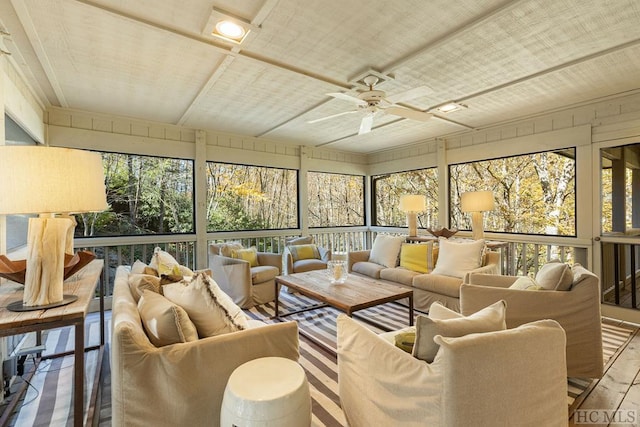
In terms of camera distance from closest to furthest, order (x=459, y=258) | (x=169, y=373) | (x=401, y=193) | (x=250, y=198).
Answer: (x=169, y=373)
(x=459, y=258)
(x=250, y=198)
(x=401, y=193)

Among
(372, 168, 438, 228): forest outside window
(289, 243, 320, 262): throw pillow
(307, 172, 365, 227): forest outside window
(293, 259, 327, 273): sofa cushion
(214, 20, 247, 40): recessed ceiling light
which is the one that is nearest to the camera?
(214, 20, 247, 40): recessed ceiling light

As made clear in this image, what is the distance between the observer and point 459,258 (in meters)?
3.74

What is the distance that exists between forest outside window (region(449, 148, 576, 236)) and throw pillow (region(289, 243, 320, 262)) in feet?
8.26

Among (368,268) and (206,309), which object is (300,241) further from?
(206,309)

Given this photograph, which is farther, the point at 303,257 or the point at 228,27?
the point at 303,257

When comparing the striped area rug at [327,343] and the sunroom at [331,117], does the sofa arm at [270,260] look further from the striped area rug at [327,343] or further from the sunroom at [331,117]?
the sunroom at [331,117]

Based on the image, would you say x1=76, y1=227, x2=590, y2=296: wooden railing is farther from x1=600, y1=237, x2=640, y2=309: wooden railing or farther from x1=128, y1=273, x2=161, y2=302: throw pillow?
x1=128, y1=273, x2=161, y2=302: throw pillow

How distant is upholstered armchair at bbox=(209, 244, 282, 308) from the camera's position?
13.0 feet

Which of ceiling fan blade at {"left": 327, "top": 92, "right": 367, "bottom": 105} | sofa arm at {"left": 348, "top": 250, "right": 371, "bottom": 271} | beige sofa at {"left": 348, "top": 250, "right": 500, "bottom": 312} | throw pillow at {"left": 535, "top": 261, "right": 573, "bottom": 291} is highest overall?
ceiling fan blade at {"left": 327, "top": 92, "right": 367, "bottom": 105}

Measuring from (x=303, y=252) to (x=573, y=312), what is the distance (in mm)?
3423

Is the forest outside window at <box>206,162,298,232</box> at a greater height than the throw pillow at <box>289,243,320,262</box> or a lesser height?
greater

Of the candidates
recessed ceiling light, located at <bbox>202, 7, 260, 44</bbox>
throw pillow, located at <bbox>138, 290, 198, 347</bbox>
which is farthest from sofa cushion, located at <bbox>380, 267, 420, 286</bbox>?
recessed ceiling light, located at <bbox>202, 7, 260, 44</bbox>

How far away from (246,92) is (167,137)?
1.95 meters

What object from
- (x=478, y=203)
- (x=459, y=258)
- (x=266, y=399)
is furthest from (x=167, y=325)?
(x=478, y=203)
